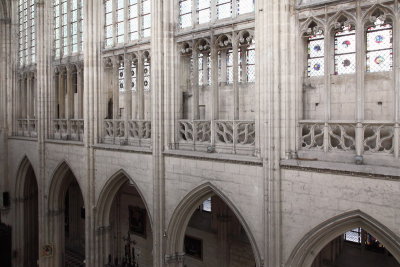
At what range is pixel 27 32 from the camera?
1675cm

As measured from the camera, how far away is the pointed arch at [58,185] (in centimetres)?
1440

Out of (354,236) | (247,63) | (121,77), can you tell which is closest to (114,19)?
(121,77)

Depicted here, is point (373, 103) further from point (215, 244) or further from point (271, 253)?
point (215, 244)

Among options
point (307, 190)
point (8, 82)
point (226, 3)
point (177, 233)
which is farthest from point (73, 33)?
point (307, 190)

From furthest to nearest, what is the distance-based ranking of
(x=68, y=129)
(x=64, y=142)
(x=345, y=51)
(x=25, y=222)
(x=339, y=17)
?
(x=25, y=222) → (x=68, y=129) → (x=64, y=142) → (x=345, y=51) → (x=339, y=17)

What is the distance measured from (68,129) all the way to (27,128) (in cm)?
382

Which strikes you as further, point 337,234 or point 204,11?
point 204,11

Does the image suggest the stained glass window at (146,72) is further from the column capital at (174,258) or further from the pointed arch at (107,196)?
the column capital at (174,258)

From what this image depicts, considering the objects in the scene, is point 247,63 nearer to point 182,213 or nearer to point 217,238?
point 182,213

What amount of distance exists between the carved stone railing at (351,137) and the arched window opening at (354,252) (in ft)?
12.5

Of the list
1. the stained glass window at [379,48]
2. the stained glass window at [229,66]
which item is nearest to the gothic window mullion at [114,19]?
the stained glass window at [229,66]

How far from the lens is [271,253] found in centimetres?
758

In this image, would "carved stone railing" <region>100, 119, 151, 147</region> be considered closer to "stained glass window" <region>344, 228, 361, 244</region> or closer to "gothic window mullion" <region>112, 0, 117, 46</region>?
"gothic window mullion" <region>112, 0, 117, 46</region>

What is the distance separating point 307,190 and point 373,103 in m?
2.01
